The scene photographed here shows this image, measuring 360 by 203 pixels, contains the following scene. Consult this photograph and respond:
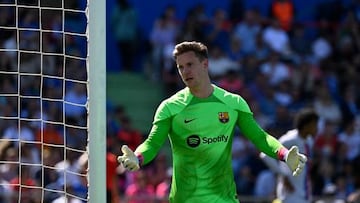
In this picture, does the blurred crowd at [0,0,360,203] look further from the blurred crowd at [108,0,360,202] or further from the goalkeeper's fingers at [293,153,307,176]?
the goalkeeper's fingers at [293,153,307,176]

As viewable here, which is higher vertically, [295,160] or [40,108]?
[40,108]

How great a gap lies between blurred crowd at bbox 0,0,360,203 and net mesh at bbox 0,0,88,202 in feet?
0.11

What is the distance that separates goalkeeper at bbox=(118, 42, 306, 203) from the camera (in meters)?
9.15

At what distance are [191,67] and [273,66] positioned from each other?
12302mm

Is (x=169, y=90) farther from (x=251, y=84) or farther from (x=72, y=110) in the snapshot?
→ (x=72, y=110)

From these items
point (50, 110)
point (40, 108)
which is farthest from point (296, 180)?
point (50, 110)

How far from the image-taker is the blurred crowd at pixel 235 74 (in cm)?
1706

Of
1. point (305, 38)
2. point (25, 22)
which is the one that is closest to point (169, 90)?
→ point (305, 38)

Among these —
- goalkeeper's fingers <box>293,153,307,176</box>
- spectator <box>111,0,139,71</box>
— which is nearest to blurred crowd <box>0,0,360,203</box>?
spectator <box>111,0,139,71</box>

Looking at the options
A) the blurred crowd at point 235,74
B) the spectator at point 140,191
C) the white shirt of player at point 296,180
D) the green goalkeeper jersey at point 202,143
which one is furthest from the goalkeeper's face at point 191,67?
the spectator at point 140,191

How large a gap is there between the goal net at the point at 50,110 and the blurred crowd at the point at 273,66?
5.02 feet

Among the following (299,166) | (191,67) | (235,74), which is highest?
(235,74)

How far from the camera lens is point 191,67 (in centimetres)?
912

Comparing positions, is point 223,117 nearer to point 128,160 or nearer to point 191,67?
point 191,67
